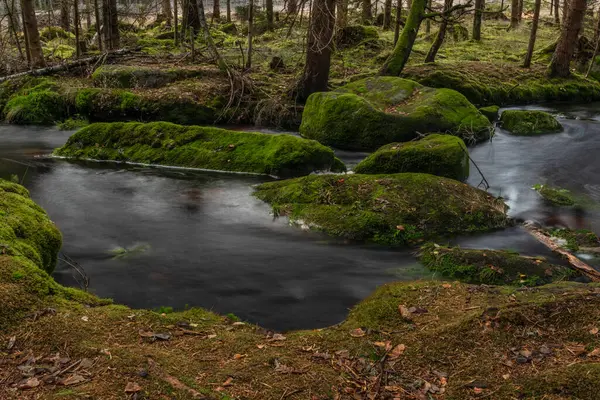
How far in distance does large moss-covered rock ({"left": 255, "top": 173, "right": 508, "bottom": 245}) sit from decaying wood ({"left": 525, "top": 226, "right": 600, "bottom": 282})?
0.50 meters

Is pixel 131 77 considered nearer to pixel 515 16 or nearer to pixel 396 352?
pixel 396 352

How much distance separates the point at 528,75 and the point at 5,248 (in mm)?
20023

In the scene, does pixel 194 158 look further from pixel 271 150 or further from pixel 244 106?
pixel 244 106

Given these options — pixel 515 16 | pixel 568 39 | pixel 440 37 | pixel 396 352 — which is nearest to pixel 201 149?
pixel 396 352

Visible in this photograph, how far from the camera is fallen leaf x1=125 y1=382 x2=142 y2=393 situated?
3.54 metres

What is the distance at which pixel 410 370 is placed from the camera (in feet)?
13.7

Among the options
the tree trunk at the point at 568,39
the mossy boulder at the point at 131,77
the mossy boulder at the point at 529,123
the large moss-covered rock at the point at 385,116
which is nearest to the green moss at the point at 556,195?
the large moss-covered rock at the point at 385,116

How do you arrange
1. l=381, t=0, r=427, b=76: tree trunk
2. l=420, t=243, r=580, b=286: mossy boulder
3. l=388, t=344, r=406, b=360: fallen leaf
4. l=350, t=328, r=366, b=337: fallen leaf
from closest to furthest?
l=388, t=344, r=406, b=360: fallen leaf
l=350, t=328, r=366, b=337: fallen leaf
l=420, t=243, r=580, b=286: mossy boulder
l=381, t=0, r=427, b=76: tree trunk

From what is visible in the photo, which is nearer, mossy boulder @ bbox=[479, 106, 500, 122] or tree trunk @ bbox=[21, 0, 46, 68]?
mossy boulder @ bbox=[479, 106, 500, 122]

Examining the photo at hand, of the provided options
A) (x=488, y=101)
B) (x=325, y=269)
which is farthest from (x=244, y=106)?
(x=325, y=269)

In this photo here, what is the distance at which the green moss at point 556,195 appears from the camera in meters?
9.95

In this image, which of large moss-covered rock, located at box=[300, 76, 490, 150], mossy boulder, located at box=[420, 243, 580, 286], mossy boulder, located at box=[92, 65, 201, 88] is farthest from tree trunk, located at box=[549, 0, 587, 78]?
mossy boulder, located at box=[420, 243, 580, 286]

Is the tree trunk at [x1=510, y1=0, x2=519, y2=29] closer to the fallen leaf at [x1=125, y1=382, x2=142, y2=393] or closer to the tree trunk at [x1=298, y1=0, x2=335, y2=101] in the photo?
the tree trunk at [x1=298, y1=0, x2=335, y2=101]

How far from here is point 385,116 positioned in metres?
12.9
